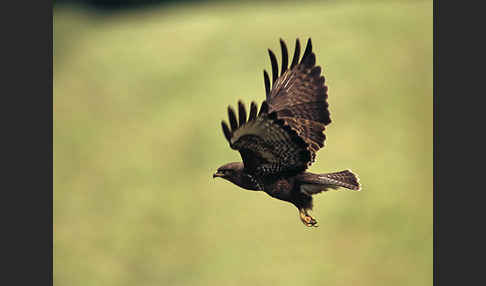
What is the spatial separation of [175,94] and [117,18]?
566cm

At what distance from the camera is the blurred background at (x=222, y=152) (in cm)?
1302

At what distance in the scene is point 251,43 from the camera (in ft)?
54.3

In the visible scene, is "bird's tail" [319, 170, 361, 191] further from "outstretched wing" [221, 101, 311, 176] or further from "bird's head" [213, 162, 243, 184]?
"bird's head" [213, 162, 243, 184]

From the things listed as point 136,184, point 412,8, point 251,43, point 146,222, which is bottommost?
point 146,222

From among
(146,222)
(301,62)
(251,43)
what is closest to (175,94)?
(251,43)

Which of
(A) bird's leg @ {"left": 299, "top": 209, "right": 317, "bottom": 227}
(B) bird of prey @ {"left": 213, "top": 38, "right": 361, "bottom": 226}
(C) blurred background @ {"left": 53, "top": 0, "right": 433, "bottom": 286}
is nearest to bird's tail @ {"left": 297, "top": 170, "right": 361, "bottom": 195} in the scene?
(B) bird of prey @ {"left": 213, "top": 38, "right": 361, "bottom": 226}

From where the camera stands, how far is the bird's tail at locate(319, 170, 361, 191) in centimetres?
404

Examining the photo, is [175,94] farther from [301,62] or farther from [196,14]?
[301,62]

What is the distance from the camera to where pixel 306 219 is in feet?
12.8

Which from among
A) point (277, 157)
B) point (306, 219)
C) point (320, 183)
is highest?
point (277, 157)

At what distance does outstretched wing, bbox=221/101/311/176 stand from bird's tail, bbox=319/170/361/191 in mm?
255

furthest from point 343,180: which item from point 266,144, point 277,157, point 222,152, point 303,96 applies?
point 222,152

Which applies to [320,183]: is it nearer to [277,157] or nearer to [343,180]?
[343,180]

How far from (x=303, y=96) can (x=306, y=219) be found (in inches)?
45.1
